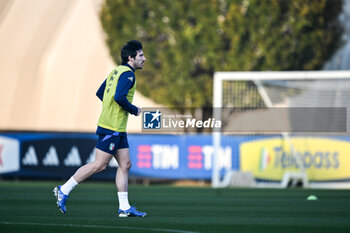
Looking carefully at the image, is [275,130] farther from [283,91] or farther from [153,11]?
[153,11]

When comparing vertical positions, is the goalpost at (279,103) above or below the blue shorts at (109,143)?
above

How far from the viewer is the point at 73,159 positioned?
76.6 ft

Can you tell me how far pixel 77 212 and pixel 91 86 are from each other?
85.1 feet

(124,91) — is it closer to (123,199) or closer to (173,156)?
(123,199)

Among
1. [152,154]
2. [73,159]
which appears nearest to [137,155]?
[152,154]

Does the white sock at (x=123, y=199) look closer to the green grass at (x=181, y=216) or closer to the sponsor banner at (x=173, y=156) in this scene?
the green grass at (x=181, y=216)

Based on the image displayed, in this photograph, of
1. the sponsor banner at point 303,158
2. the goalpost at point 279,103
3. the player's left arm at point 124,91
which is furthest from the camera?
the sponsor banner at point 303,158

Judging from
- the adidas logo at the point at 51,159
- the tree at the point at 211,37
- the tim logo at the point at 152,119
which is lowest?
the tim logo at the point at 152,119

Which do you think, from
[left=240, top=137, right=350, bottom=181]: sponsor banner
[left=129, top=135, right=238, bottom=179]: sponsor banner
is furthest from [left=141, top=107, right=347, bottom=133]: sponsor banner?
[left=129, top=135, right=238, bottom=179]: sponsor banner

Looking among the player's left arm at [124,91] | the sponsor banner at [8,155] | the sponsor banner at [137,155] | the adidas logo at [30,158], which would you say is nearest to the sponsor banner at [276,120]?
the sponsor banner at [137,155]

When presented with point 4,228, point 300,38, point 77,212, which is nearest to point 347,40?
point 300,38

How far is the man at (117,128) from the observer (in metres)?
9.66

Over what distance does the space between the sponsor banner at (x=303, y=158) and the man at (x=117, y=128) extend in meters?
12.9

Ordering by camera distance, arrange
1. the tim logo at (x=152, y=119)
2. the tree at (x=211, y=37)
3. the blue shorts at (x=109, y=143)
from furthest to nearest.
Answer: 1. the tree at (x=211, y=37)
2. the tim logo at (x=152, y=119)
3. the blue shorts at (x=109, y=143)
